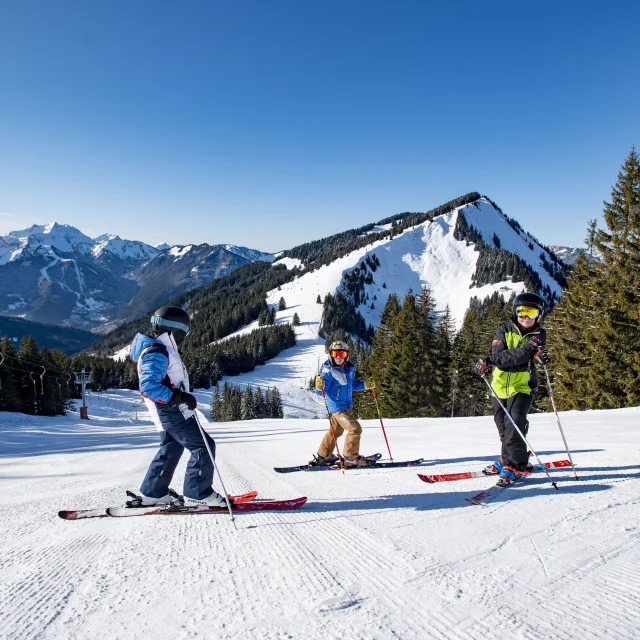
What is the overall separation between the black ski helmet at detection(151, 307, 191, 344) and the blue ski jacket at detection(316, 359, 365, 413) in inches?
101

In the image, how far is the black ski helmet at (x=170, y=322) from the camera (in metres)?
4.24

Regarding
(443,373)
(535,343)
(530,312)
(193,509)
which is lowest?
(443,373)

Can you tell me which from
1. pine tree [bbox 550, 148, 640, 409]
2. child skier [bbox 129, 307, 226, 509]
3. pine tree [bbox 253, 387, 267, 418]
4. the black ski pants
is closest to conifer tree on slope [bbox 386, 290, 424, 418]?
pine tree [bbox 550, 148, 640, 409]

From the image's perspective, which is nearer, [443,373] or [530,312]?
[530,312]

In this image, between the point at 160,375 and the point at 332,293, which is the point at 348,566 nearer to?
Answer: the point at 160,375

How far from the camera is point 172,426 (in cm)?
422

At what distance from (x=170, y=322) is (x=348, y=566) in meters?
2.90

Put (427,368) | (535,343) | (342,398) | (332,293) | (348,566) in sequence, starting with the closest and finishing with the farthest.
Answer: (348,566) < (535,343) < (342,398) < (427,368) < (332,293)

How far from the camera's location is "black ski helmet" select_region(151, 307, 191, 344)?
4.24 meters

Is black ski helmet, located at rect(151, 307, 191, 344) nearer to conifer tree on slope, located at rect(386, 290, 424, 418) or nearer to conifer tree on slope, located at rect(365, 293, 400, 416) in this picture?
conifer tree on slope, located at rect(365, 293, 400, 416)

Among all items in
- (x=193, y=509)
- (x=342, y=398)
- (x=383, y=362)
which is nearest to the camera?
(x=193, y=509)

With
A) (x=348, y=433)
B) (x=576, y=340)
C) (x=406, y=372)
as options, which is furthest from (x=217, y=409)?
(x=348, y=433)

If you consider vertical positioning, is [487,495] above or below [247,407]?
above

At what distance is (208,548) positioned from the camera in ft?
10.3
